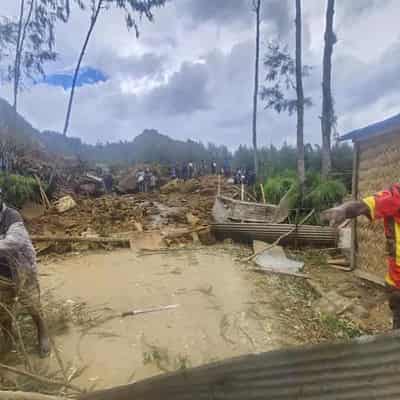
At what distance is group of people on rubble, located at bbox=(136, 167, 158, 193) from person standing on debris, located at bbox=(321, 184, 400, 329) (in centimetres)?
1153

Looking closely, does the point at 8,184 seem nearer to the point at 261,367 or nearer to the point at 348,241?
the point at 348,241

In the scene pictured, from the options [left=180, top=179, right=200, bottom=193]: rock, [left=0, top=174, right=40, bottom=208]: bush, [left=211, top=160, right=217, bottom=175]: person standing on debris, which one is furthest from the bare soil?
[left=211, top=160, right=217, bottom=175]: person standing on debris

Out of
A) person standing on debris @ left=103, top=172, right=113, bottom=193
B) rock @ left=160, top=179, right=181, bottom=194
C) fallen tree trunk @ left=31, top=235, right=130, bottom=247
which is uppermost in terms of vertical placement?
person standing on debris @ left=103, top=172, right=113, bottom=193

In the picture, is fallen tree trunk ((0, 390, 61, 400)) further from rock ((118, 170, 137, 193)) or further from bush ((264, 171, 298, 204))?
rock ((118, 170, 137, 193))

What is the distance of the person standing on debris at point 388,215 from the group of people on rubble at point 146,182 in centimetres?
1153

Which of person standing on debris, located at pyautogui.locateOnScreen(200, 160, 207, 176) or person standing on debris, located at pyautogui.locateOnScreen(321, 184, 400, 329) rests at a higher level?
person standing on debris, located at pyautogui.locateOnScreen(200, 160, 207, 176)

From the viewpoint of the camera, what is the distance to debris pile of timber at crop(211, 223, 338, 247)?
6031mm

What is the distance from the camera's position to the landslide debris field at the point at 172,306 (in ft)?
8.66

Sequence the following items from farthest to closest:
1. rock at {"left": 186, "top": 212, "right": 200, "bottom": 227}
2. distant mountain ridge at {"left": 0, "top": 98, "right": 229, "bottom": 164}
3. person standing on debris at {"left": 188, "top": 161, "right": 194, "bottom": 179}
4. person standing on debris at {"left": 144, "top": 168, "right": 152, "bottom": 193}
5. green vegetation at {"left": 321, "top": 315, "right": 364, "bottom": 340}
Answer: distant mountain ridge at {"left": 0, "top": 98, "right": 229, "bottom": 164} < person standing on debris at {"left": 188, "top": 161, "right": 194, "bottom": 179} < person standing on debris at {"left": 144, "top": 168, "right": 152, "bottom": 193} < rock at {"left": 186, "top": 212, "right": 200, "bottom": 227} < green vegetation at {"left": 321, "top": 315, "right": 364, "bottom": 340}

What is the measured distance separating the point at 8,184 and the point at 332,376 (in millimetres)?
9160

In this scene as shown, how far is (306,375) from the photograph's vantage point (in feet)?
2.79

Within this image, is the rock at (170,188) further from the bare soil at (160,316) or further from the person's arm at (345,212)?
the person's arm at (345,212)

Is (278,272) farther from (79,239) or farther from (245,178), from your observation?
(245,178)

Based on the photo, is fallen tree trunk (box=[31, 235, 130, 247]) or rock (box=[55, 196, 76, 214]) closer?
fallen tree trunk (box=[31, 235, 130, 247])
